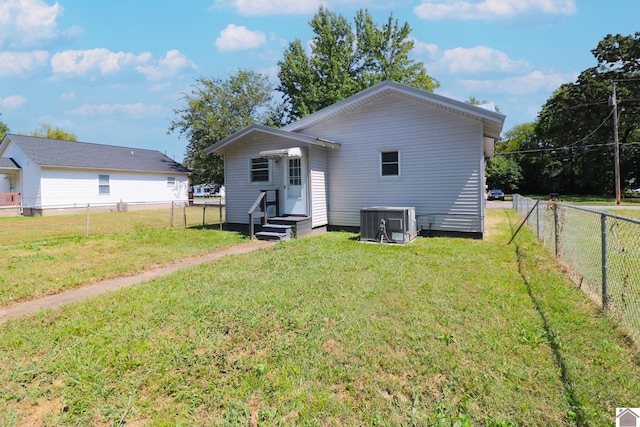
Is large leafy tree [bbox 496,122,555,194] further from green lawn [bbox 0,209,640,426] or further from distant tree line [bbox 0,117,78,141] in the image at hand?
distant tree line [bbox 0,117,78,141]

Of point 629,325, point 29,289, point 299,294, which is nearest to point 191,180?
point 29,289

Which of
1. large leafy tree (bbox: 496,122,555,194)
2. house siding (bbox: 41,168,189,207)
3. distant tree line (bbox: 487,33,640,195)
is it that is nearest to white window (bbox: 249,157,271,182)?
house siding (bbox: 41,168,189,207)

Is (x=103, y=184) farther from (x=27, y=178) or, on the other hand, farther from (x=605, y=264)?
(x=605, y=264)

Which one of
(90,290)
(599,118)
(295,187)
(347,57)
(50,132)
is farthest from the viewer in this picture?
(50,132)

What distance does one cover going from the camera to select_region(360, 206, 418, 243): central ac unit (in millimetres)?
9047

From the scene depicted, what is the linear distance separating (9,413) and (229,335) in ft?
5.67

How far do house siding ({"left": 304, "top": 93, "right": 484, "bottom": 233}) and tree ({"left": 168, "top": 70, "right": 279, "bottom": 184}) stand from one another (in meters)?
20.3

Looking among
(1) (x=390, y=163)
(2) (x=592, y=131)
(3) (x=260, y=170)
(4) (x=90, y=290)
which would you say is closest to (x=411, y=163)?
(1) (x=390, y=163)

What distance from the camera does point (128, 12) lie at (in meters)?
11.3

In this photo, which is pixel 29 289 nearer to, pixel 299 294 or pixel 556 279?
pixel 299 294

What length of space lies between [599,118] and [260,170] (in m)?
36.5

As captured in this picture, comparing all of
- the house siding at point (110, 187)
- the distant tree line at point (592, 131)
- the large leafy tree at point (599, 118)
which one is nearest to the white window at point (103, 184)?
the house siding at point (110, 187)

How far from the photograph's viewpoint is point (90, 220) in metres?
17.2

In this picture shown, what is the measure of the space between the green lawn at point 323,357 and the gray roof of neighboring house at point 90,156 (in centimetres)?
2293
